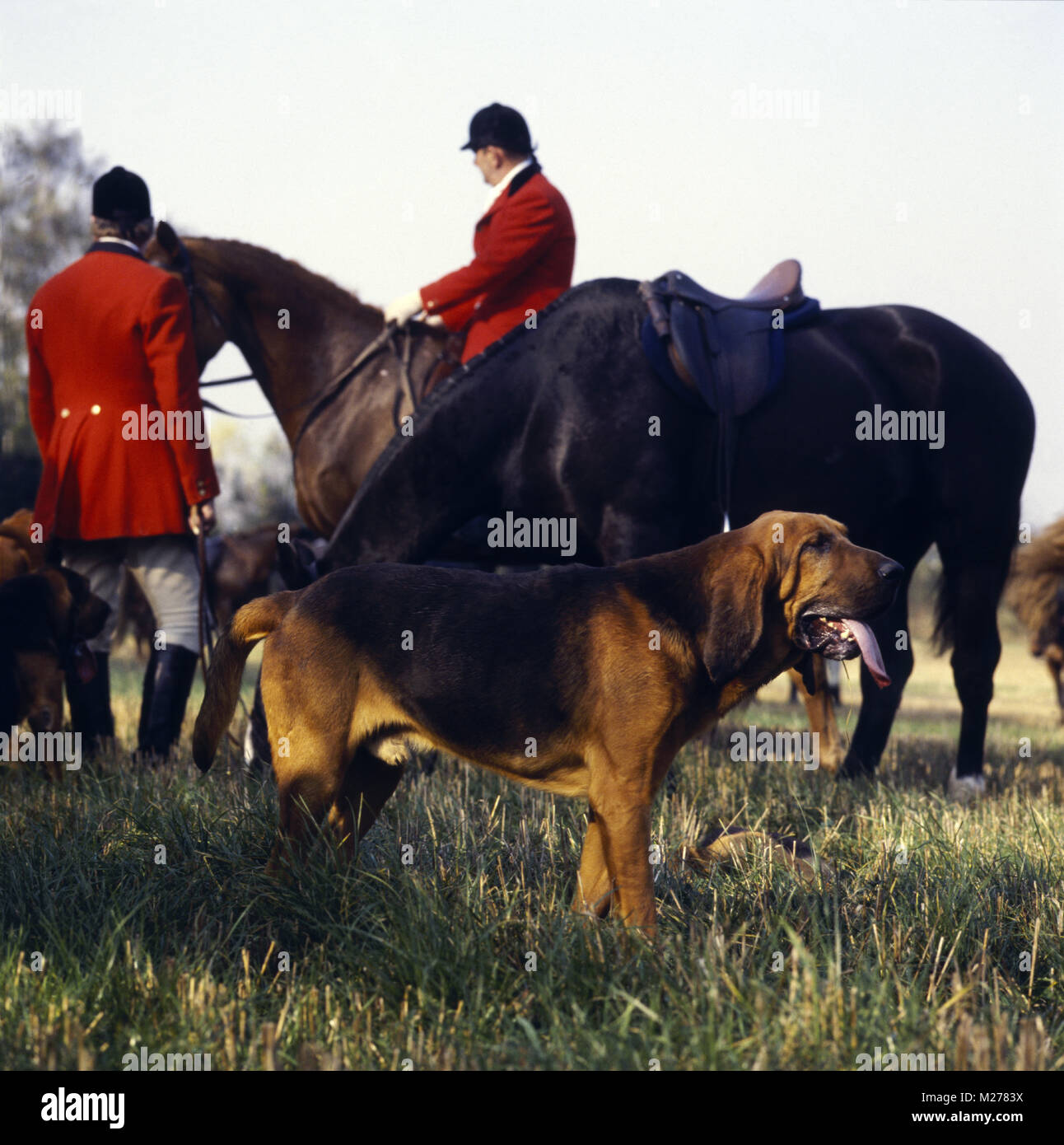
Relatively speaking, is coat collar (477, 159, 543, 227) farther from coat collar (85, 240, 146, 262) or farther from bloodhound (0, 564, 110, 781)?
bloodhound (0, 564, 110, 781)

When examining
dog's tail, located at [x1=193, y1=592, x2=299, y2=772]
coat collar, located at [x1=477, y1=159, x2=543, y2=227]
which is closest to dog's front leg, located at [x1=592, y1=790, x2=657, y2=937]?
dog's tail, located at [x1=193, y1=592, x2=299, y2=772]

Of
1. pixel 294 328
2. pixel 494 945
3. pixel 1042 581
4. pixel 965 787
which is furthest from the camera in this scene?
pixel 1042 581

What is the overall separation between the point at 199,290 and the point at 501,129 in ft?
5.60

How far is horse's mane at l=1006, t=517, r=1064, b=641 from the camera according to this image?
13.9 metres

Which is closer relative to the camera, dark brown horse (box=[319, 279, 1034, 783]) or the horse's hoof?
dark brown horse (box=[319, 279, 1034, 783])

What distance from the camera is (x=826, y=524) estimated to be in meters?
3.59

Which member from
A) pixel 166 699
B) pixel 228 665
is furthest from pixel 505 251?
pixel 228 665

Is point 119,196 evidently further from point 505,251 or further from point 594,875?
point 594,875

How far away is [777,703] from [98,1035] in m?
Result: 13.8

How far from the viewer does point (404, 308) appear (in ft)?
20.5

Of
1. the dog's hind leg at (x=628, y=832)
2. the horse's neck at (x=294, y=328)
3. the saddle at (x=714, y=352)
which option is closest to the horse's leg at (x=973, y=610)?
the saddle at (x=714, y=352)

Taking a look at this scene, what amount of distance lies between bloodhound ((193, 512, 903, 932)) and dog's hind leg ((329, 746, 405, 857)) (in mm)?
167
